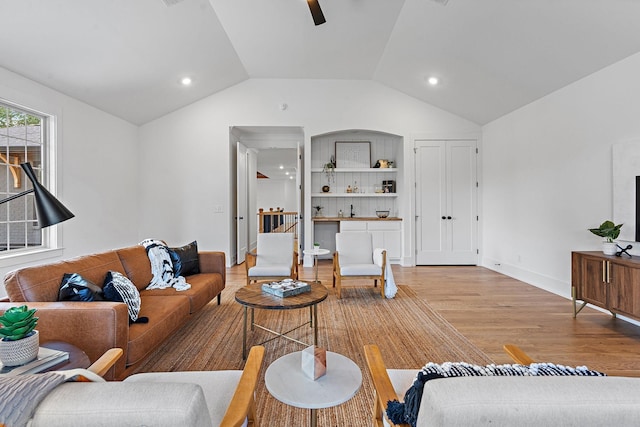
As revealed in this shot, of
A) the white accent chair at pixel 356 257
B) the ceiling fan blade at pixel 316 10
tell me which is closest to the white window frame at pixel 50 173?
the ceiling fan blade at pixel 316 10

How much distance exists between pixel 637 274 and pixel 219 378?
Result: 334 centimetres

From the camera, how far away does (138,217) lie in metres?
5.74

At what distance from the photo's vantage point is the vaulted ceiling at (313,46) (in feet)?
9.98

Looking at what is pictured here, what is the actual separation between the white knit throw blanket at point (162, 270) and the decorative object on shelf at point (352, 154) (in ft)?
13.4

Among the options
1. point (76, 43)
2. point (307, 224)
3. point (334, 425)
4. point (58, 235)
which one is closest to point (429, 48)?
point (307, 224)

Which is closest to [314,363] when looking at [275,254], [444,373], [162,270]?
[444,373]

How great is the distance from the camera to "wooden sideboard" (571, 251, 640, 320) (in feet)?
8.75

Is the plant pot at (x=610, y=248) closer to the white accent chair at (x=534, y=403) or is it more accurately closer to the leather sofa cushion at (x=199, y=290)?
the white accent chair at (x=534, y=403)

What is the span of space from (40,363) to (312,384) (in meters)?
1.13

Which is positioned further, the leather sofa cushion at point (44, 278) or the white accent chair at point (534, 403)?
the leather sofa cushion at point (44, 278)

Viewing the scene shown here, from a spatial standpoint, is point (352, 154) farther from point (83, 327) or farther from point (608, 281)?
point (83, 327)

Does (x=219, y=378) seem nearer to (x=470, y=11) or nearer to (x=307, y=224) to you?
(x=470, y=11)

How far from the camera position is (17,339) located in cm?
129

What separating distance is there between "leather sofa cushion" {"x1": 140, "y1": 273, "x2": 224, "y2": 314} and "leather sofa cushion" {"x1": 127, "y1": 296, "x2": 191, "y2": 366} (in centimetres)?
7
